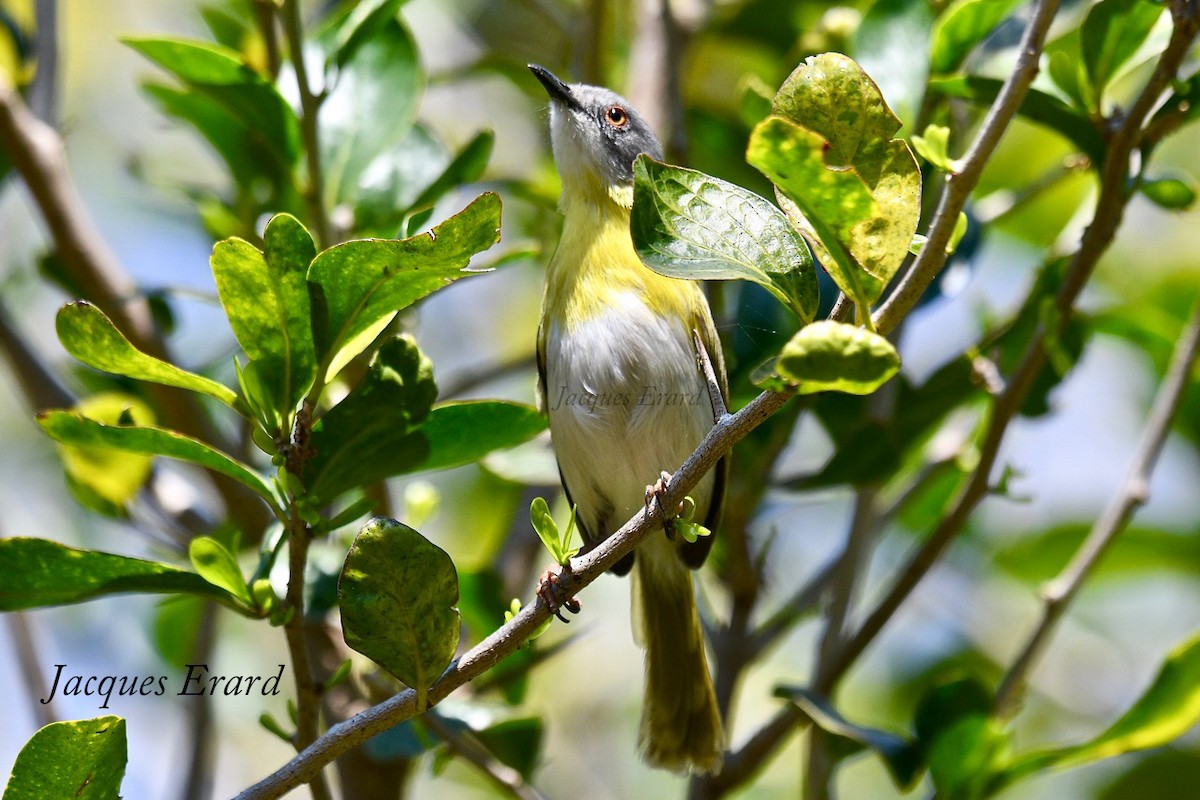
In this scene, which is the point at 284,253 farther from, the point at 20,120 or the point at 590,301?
the point at 20,120

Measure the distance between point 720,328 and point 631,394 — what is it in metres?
0.35

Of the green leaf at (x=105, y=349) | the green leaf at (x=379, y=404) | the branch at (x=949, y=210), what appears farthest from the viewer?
the green leaf at (x=379, y=404)

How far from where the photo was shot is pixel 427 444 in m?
1.96

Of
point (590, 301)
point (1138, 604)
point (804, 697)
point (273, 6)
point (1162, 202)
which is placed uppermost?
point (273, 6)

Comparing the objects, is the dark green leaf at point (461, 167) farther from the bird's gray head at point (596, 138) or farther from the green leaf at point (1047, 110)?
the green leaf at point (1047, 110)

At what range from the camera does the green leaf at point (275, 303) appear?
5.27ft

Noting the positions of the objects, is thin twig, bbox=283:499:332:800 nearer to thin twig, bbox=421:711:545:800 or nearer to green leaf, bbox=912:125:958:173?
thin twig, bbox=421:711:545:800

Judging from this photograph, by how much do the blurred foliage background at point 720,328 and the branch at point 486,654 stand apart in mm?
620

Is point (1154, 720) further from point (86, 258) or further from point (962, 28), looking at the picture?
point (86, 258)

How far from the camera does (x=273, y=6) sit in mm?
2447

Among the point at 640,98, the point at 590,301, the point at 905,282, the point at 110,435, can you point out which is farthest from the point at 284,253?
the point at 640,98

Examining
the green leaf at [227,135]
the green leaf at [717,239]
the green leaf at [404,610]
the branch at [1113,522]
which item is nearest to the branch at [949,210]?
the green leaf at [717,239]

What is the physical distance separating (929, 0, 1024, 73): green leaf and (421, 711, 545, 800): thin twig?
1791mm

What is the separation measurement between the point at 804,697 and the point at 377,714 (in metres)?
1.18
